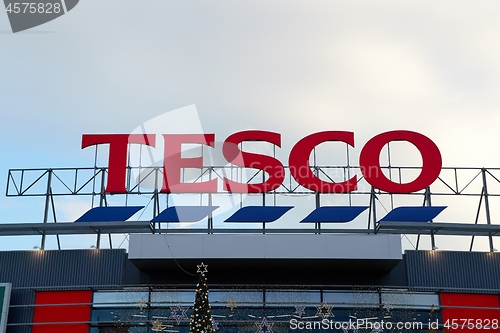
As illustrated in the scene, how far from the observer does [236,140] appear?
124 feet

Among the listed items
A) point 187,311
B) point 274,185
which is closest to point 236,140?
point 274,185

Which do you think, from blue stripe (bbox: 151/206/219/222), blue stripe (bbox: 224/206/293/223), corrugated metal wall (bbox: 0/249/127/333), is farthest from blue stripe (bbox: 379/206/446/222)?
corrugated metal wall (bbox: 0/249/127/333)

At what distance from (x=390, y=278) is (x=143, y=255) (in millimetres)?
13163

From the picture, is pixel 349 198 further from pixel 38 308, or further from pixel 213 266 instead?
pixel 38 308

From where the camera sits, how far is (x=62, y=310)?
3478 centimetres

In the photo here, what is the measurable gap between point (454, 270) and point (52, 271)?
21.7m

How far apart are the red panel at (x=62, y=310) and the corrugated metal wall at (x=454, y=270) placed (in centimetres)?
1730

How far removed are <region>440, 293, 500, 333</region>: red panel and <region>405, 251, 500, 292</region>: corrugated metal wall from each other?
0.50 meters

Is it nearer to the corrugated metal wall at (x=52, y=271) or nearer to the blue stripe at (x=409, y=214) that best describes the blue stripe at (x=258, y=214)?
the blue stripe at (x=409, y=214)

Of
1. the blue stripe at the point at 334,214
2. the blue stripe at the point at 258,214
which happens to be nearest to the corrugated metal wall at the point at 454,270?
the blue stripe at the point at 334,214

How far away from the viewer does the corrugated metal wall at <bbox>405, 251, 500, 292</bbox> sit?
115ft

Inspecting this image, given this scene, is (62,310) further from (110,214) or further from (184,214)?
(184,214)

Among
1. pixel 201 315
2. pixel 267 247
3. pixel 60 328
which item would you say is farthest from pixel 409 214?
pixel 60 328

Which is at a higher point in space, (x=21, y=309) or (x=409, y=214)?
(x=409, y=214)
